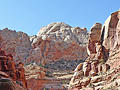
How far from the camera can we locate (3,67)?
2823 cm

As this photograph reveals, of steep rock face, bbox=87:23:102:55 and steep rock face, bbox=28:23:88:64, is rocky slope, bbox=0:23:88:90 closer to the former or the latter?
steep rock face, bbox=28:23:88:64

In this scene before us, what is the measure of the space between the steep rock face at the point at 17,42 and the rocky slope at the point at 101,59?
2174 inches

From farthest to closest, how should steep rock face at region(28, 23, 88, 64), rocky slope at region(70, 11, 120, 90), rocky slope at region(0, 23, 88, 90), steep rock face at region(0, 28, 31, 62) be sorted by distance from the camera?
steep rock face at region(28, 23, 88, 64), steep rock face at region(0, 28, 31, 62), rocky slope at region(0, 23, 88, 90), rocky slope at region(70, 11, 120, 90)

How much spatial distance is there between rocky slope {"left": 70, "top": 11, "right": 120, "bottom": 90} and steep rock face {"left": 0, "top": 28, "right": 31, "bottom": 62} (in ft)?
181

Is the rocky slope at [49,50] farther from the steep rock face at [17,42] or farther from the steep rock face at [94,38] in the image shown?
the steep rock face at [94,38]

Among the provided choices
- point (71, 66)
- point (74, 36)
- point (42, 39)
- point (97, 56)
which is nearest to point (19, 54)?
point (42, 39)

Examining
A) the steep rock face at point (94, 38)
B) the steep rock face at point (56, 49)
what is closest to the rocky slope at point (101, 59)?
the steep rock face at point (94, 38)

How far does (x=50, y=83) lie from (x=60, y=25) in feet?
216

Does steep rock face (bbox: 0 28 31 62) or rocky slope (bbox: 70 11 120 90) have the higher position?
steep rock face (bbox: 0 28 31 62)

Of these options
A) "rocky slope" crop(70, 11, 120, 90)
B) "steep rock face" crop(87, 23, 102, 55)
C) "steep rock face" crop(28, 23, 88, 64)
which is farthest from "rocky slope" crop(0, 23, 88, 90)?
"rocky slope" crop(70, 11, 120, 90)

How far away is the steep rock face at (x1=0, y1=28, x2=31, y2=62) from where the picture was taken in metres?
97.9

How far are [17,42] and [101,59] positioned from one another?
229 feet

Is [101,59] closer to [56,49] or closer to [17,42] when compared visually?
[56,49]

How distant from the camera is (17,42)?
105688mm
